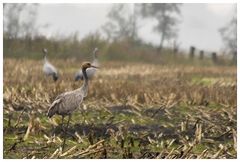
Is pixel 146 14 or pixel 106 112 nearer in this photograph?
pixel 106 112

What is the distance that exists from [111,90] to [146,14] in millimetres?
33267

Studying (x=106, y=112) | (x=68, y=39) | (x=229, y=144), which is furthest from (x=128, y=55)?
(x=229, y=144)

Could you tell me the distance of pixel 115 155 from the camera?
729 centimetres

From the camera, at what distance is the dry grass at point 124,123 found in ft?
24.4

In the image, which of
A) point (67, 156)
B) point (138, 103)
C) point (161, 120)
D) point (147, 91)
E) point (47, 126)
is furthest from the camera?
point (147, 91)

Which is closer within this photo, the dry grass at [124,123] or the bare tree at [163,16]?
the dry grass at [124,123]

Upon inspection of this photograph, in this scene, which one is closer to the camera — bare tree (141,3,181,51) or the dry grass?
the dry grass

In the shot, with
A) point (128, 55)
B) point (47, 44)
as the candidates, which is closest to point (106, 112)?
point (47, 44)

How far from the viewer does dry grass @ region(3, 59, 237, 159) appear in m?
7.43

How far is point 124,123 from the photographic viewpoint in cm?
955

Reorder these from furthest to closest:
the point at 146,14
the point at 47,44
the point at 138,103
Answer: the point at 146,14 → the point at 47,44 → the point at 138,103

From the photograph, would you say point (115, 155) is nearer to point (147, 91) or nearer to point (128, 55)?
point (147, 91)

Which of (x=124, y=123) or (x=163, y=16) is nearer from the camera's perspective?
(x=124, y=123)

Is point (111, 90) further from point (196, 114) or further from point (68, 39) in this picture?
point (68, 39)
